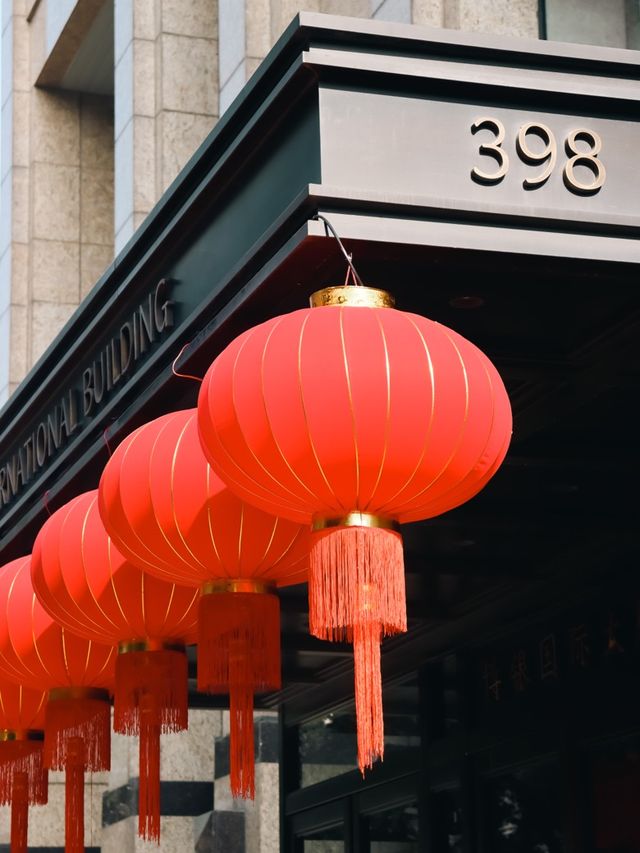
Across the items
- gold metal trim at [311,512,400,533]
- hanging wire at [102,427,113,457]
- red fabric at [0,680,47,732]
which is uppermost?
hanging wire at [102,427,113,457]

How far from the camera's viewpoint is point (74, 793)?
8617mm

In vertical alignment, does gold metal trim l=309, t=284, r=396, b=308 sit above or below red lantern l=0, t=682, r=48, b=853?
above

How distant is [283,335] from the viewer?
550cm

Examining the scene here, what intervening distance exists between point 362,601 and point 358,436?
54 centimetres

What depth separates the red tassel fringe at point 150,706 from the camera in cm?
746

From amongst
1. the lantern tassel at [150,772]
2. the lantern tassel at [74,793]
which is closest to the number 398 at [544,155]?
the lantern tassel at [150,772]

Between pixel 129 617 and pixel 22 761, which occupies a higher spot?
pixel 129 617

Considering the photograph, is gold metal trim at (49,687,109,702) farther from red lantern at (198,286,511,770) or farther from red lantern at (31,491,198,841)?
red lantern at (198,286,511,770)

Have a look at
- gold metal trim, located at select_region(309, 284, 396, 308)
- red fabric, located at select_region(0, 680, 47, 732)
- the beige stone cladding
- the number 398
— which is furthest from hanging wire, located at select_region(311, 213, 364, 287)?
the beige stone cladding

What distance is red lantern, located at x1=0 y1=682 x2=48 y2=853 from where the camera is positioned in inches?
373

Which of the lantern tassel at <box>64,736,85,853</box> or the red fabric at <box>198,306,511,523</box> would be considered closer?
the red fabric at <box>198,306,511,523</box>

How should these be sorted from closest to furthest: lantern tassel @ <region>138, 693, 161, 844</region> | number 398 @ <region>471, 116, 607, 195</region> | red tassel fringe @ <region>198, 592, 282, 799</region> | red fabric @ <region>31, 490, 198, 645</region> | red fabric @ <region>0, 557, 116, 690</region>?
1. number 398 @ <region>471, 116, 607, 195</region>
2. red tassel fringe @ <region>198, 592, 282, 799</region>
3. red fabric @ <region>31, 490, 198, 645</region>
4. lantern tassel @ <region>138, 693, 161, 844</region>
5. red fabric @ <region>0, 557, 116, 690</region>

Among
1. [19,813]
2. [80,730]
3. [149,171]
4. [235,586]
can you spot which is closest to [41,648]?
[80,730]

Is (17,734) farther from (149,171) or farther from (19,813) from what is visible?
(149,171)
